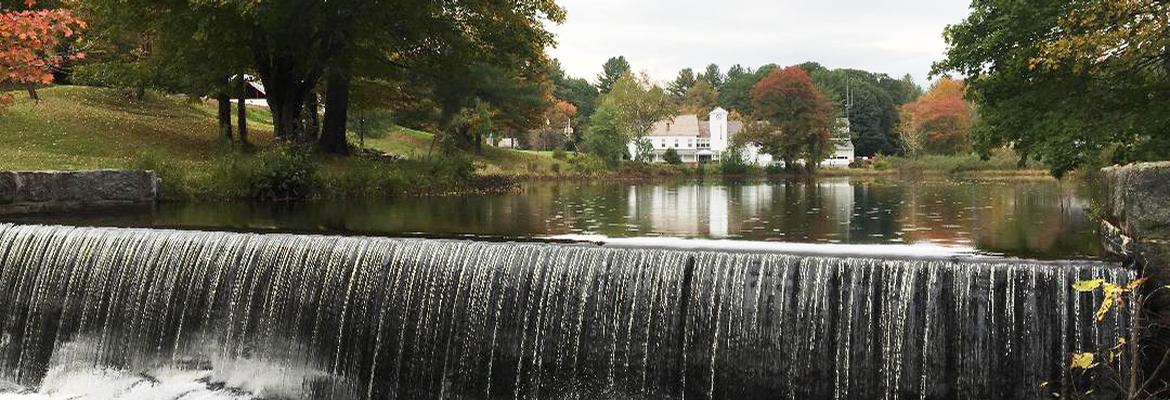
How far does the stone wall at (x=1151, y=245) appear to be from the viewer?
707 cm

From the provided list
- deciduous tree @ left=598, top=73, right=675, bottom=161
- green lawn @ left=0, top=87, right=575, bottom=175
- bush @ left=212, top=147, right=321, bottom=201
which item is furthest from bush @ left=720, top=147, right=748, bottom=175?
bush @ left=212, top=147, right=321, bottom=201

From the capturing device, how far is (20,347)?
10.9m

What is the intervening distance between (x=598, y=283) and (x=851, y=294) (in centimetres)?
254

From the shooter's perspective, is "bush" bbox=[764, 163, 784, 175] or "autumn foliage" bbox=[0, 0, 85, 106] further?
"bush" bbox=[764, 163, 784, 175]

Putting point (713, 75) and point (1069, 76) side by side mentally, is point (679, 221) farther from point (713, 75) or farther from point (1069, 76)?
point (713, 75)

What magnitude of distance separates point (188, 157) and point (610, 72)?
137632mm

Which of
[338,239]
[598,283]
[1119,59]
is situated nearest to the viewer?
[598,283]

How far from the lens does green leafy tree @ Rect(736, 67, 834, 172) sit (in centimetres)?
6919

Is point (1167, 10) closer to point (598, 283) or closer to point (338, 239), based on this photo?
point (598, 283)

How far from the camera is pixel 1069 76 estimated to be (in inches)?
706

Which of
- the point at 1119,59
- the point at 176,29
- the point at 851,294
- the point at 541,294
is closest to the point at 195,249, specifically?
the point at 541,294

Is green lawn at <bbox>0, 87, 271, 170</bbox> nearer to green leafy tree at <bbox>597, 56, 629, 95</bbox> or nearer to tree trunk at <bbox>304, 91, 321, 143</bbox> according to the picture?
tree trunk at <bbox>304, 91, 321, 143</bbox>

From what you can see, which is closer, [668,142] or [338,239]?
[338,239]

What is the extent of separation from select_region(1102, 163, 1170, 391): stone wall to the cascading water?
0.91ft
